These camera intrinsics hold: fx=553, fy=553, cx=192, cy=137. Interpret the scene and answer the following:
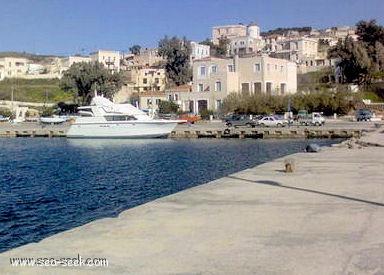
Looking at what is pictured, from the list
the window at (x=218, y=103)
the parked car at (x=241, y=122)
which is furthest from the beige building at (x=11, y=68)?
the parked car at (x=241, y=122)

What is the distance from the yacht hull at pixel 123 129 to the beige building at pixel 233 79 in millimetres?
20510

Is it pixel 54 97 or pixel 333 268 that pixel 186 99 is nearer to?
pixel 54 97

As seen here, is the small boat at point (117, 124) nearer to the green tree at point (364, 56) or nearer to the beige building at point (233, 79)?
the beige building at point (233, 79)

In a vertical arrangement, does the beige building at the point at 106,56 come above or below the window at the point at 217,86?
above

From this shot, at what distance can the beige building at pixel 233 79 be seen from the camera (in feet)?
270

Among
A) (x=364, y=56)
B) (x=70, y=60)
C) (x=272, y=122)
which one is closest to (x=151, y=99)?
(x=272, y=122)

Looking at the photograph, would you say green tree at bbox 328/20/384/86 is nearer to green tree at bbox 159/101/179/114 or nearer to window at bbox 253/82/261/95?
window at bbox 253/82/261/95

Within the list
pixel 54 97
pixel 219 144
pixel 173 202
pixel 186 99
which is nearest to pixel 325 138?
pixel 219 144

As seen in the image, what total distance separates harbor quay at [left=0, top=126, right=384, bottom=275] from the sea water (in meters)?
4.96

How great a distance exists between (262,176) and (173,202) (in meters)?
5.74

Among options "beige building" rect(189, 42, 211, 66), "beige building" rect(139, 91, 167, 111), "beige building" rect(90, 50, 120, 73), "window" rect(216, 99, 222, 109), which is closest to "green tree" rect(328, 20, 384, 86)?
"window" rect(216, 99, 222, 109)

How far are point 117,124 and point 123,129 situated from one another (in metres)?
1.18

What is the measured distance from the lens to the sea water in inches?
690

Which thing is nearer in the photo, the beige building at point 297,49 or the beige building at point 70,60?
the beige building at point 297,49
